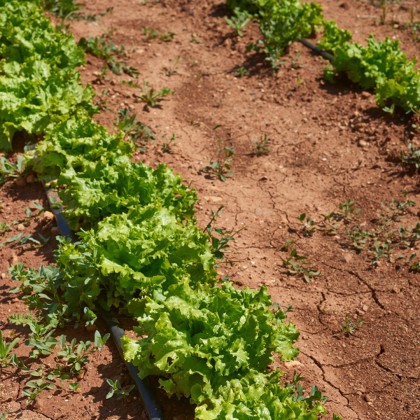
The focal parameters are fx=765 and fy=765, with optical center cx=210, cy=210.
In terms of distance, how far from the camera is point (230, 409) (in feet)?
12.7

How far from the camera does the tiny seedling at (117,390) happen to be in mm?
4402

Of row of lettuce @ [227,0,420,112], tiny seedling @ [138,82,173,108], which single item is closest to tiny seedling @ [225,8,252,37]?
row of lettuce @ [227,0,420,112]

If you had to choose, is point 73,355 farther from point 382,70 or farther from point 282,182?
point 382,70

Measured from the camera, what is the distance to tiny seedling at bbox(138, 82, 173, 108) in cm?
753

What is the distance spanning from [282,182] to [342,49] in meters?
1.78

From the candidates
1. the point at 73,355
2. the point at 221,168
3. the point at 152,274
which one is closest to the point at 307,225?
the point at 221,168

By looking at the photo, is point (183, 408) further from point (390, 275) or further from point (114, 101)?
point (114, 101)

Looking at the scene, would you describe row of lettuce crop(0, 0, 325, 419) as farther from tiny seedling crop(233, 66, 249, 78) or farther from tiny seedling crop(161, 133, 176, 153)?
tiny seedling crop(233, 66, 249, 78)

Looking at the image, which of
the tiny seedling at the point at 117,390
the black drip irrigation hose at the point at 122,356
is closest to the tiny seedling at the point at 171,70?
the black drip irrigation hose at the point at 122,356

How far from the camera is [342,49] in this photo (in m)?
7.58

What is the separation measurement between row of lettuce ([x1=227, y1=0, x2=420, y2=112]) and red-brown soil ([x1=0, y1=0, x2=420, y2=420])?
156mm

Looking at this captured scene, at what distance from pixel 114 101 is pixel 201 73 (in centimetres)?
119

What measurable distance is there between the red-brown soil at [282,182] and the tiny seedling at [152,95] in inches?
2.8

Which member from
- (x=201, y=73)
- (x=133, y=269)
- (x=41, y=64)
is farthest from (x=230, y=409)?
(x=201, y=73)
